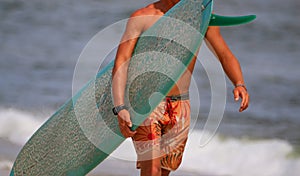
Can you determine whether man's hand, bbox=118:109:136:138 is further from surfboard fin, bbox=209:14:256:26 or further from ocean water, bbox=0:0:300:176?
ocean water, bbox=0:0:300:176

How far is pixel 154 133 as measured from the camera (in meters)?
2.74

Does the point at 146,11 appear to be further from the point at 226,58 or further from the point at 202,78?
the point at 202,78

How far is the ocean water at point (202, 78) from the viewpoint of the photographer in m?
5.61

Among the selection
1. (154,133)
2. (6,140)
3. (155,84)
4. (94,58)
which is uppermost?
(94,58)

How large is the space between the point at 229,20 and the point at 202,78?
4315 mm

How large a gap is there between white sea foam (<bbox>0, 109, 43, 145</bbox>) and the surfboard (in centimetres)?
248

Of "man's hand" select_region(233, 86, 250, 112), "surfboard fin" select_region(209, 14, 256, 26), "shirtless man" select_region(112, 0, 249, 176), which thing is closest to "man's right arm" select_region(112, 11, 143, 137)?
"shirtless man" select_region(112, 0, 249, 176)

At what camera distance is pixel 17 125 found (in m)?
5.92

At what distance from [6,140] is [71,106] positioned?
8.75 ft

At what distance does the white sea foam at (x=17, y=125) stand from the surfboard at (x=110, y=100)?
97.5 inches

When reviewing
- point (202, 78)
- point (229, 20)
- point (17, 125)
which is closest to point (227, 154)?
point (202, 78)

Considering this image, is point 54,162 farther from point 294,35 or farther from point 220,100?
point 294,35

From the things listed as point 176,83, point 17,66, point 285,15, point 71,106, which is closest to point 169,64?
point 176,83

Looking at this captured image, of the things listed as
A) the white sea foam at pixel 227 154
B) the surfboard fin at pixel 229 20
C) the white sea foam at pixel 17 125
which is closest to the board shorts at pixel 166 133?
the surfboard fin at pixel 229 20
